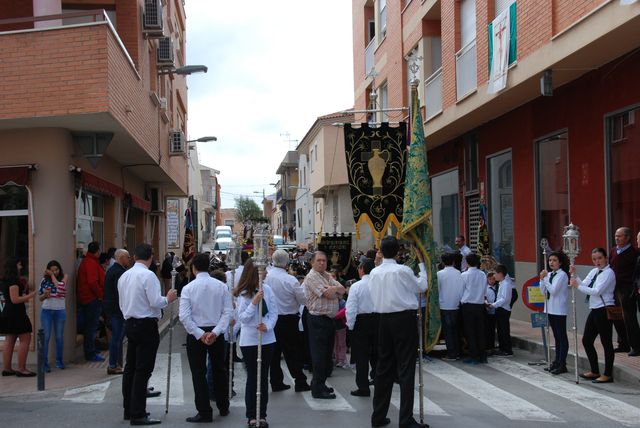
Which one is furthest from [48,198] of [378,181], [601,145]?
[601,145]

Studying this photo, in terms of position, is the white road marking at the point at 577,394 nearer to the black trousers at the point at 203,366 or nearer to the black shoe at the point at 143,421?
the black trousers at the point at 203,366

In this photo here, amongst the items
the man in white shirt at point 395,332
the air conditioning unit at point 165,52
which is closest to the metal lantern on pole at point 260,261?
the man in white shirt at point 395,332

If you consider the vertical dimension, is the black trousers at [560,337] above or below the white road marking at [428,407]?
above

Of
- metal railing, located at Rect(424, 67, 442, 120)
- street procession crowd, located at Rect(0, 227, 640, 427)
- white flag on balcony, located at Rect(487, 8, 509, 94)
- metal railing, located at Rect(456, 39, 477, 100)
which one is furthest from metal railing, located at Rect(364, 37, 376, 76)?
street procession crowd, located at Rect(0, 227, 640, 427)

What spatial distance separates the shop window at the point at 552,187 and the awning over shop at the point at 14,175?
1022 cm

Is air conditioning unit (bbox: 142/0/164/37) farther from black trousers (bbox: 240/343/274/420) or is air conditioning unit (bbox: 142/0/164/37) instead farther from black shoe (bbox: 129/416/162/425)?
black shoe (bbox: 129/416/162/425)

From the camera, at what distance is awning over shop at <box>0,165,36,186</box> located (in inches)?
455

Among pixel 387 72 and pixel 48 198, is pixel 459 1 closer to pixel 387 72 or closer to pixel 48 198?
Answer: pixel 387 72

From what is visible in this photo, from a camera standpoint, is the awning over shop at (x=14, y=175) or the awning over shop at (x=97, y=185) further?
the awning over shop at (x=97, y=185)

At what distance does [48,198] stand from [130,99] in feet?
8.72

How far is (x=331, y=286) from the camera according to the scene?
9148mm

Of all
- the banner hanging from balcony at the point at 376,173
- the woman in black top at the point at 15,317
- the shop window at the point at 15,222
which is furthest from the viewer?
the banner hanging from balcony at the point at 376,173

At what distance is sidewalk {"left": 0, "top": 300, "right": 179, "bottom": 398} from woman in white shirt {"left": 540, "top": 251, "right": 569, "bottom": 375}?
5.36m

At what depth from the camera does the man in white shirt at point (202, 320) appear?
759 cm
